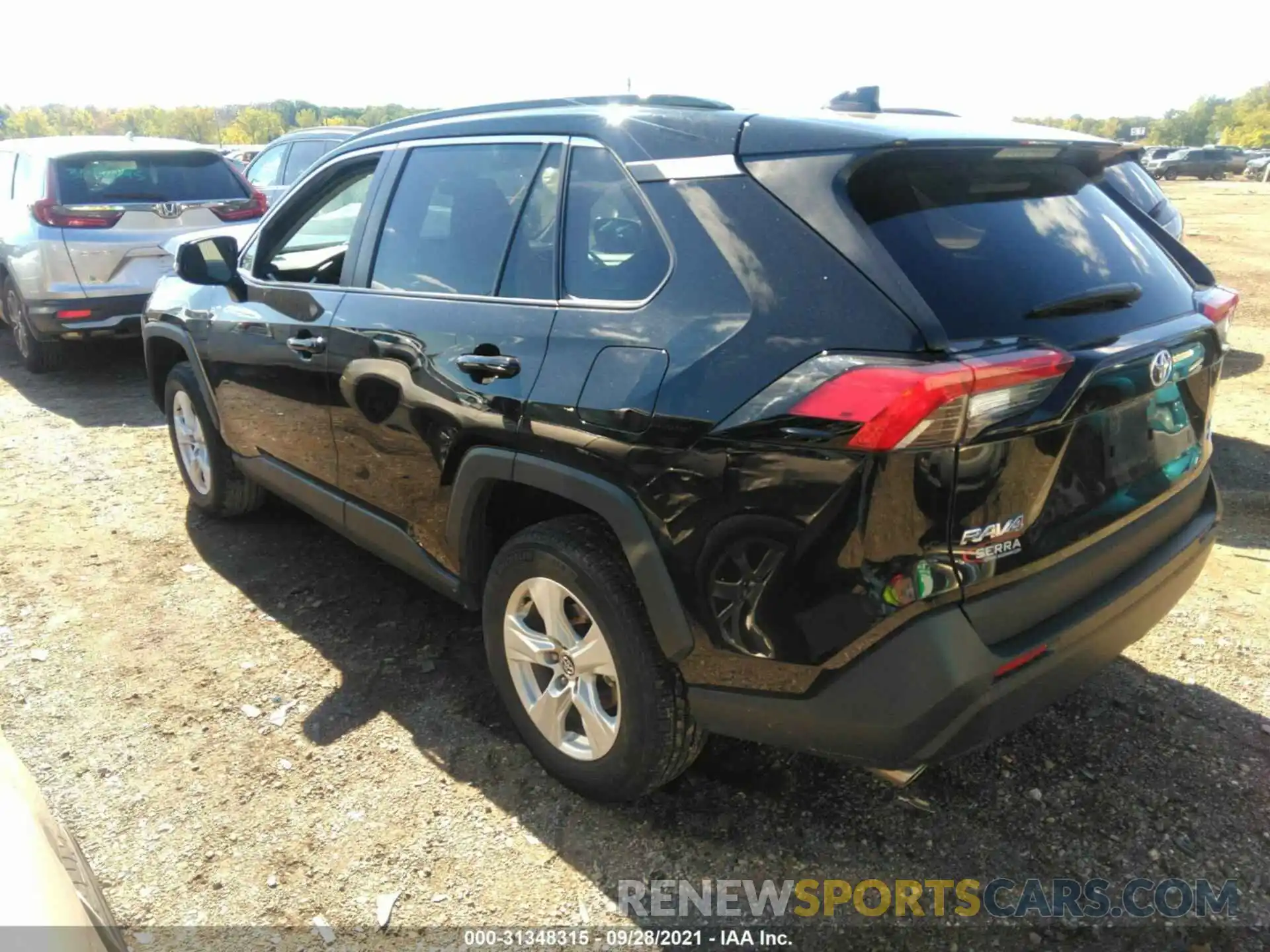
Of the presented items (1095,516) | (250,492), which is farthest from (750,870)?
(250,492)

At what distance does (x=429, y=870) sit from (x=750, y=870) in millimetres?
864

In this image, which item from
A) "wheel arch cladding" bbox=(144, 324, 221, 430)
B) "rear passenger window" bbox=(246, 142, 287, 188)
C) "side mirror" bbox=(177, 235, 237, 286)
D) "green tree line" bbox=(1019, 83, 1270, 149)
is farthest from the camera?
"green tree line" bbox=(1019, 83, 1270, 149)

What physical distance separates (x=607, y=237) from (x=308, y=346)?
4.78ft

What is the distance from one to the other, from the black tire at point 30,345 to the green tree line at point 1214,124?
103344mm

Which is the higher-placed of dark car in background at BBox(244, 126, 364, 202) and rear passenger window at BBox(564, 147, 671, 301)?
rear passenger window at BBox(564, 147, 671, 301)

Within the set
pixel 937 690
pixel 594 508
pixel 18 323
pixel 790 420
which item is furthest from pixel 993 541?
pixel 18 323

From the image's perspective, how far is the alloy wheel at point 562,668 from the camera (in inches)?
96.2

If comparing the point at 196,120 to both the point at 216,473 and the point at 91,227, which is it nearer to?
the point at 91,227

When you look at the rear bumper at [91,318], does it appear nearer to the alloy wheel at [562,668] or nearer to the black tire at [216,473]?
the black tire at [216,473]

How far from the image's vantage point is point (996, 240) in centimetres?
207

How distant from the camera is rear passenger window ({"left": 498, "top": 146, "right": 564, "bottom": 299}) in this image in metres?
2.55

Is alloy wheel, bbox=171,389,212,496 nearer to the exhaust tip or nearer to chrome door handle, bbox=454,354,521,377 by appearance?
chrome door handle, bbox=454,354,521,377

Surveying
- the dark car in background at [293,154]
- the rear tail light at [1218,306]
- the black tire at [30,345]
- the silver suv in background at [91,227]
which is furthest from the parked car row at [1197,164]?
the rear tail light at [1218,306]

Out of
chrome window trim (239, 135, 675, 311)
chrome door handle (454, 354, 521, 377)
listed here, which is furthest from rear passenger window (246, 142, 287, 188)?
chrome door handle (454, 354, 521, 377)
